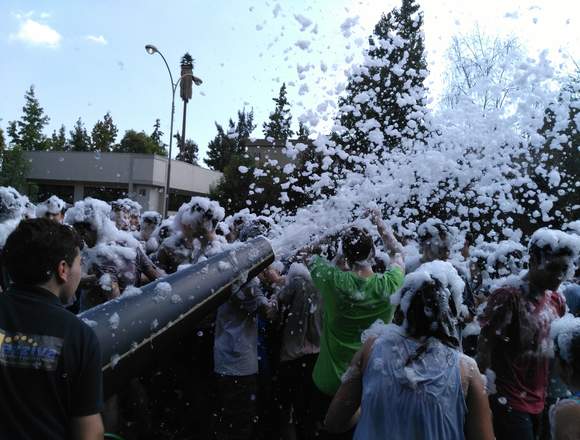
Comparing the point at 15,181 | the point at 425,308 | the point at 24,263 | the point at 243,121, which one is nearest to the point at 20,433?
the point at 24,263

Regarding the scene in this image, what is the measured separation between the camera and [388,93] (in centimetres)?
1589

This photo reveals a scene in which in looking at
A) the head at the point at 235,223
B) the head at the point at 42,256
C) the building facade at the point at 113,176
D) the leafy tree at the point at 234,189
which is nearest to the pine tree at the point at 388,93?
the head at the point at 235,223

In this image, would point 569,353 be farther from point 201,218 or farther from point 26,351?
point 201,218

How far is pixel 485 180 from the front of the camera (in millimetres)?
7594

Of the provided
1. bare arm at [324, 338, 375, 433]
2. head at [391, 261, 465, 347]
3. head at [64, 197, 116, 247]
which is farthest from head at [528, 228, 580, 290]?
head at [64, 197, 116, 247]

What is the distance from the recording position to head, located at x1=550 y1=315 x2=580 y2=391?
2129 millimetres

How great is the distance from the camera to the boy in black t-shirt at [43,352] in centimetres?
188

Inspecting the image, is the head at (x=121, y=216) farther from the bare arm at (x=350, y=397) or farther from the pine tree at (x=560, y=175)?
the pine tree at (x=560, y=175)

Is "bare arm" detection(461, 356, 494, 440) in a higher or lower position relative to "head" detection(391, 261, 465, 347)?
lower

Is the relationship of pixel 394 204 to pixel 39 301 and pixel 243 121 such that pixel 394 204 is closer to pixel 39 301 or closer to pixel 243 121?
pixel 39 301

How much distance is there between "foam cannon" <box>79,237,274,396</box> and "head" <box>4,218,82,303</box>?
226 millimetres

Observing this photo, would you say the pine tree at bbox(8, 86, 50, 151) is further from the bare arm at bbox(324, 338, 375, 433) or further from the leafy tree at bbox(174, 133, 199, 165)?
the bare arm at bbox(324, 338, 375, 433)

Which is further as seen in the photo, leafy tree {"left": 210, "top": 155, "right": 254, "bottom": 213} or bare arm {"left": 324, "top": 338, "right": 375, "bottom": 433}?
leafy tree {"left": 210, "top": 155, "right": 254, "bottom": 213}

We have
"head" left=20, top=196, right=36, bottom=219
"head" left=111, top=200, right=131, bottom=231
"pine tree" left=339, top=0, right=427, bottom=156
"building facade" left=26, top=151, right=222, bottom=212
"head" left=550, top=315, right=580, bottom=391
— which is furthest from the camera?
"building facade" left=26, top=151, right=222, bottom=212
